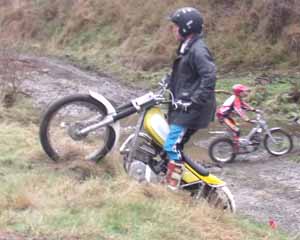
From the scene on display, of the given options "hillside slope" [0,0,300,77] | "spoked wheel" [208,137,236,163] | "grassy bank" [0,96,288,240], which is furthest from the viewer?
"hillside slope" [0,0,300,77]

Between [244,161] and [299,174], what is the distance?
1615 mm

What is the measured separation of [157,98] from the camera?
7.00 metres

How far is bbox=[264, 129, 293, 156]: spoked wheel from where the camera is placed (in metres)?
12.4

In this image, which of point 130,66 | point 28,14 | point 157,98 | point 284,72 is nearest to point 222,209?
point 157,98

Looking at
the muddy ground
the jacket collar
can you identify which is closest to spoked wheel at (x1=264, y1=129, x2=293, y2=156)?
the muddy ground

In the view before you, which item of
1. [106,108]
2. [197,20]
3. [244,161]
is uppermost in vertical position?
[197,20]

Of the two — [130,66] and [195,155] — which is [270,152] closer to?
[195,155]

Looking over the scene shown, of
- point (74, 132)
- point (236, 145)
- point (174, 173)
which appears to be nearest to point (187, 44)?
point (174, 173)

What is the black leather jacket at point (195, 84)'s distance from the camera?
6.54 metres

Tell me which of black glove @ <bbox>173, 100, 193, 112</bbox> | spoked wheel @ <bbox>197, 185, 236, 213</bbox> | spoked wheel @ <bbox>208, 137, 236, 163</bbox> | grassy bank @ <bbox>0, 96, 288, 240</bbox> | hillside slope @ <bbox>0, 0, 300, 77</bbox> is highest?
hillside slope @ <bbox>0, 0, 300, 77</bbox>

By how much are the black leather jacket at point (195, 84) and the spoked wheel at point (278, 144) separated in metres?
5.85

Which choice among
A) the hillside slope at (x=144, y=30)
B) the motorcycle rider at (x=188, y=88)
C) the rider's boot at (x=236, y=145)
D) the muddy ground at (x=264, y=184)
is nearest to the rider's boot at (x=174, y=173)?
the motorcycle rider at (x=188, y=88)

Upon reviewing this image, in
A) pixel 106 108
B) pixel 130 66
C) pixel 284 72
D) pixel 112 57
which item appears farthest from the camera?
pixel 112 57

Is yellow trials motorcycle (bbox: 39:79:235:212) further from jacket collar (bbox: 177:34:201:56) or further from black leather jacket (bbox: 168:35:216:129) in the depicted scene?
jacket collar (bbox: 177:34:201:56)
